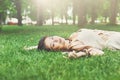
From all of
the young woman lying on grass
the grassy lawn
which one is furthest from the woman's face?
the grassy lawn

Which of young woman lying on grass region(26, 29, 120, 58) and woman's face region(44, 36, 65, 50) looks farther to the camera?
woman's face region(44, 36, 65, 50)

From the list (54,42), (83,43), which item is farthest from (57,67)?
(83,43)

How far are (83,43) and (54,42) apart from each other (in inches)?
28.5

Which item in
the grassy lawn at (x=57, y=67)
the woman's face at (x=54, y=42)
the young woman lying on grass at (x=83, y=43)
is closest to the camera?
the grassy lawn at (x=57, y=67)

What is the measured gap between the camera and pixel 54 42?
7562 millimetres

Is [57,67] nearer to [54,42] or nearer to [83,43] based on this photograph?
[54,42]

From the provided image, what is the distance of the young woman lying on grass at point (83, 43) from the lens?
7371 millimetres

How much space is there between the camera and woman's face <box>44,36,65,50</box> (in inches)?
296

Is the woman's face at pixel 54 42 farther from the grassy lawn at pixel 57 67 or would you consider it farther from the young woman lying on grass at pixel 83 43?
the grassy lawn at pixel 57 67

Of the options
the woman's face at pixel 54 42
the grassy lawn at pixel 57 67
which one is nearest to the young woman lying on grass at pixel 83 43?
the woman's face at pixel 54 42

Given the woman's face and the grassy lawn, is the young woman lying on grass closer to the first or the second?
the woman's face

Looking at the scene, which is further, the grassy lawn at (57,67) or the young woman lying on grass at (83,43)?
the young woman lying on grass at (83,43)

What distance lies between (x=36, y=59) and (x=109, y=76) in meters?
2.24

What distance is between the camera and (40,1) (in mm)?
39188
